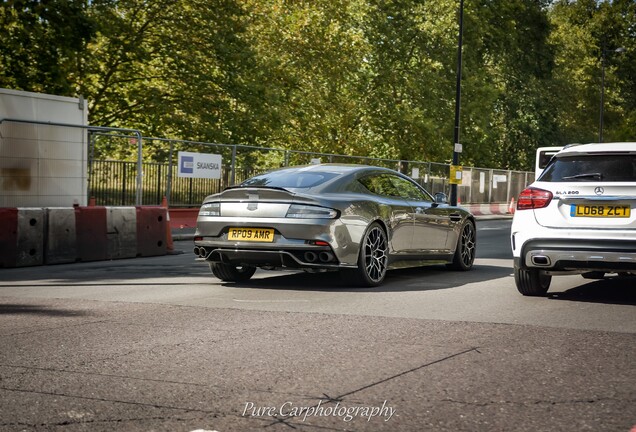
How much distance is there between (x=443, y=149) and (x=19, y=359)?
141 ft

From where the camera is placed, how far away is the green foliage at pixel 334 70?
29719 millimetres

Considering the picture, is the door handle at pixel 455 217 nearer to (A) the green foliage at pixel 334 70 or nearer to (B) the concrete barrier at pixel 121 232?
(B) the concrete barrier at pixel 121 232

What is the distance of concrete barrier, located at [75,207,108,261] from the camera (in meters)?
13.6

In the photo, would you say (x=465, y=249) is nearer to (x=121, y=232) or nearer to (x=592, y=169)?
(x=592, y=169)

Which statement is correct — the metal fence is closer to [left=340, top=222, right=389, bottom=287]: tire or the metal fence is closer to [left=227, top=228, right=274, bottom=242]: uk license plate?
[left=227, top=228, right=274, bottom=242]: uk license plate

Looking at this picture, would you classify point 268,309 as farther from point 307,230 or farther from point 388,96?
point 388,96

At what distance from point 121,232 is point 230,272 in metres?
4.26

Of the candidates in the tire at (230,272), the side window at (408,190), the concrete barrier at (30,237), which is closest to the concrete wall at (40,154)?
the concrete barrier at (30,237)

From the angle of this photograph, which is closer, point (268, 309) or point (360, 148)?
point (268, 309)

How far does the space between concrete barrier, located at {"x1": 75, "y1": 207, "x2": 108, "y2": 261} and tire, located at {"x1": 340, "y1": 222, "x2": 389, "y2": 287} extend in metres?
5.20

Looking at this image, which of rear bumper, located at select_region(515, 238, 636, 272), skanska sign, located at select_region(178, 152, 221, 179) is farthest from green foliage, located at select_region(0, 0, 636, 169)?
rear bumper, located at select_region(515, 238, 636, 272)

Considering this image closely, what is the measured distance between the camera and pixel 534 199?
30.1 feet

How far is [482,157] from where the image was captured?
5306 centimetres

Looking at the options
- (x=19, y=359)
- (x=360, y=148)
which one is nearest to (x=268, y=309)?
(x=19, y=359)
